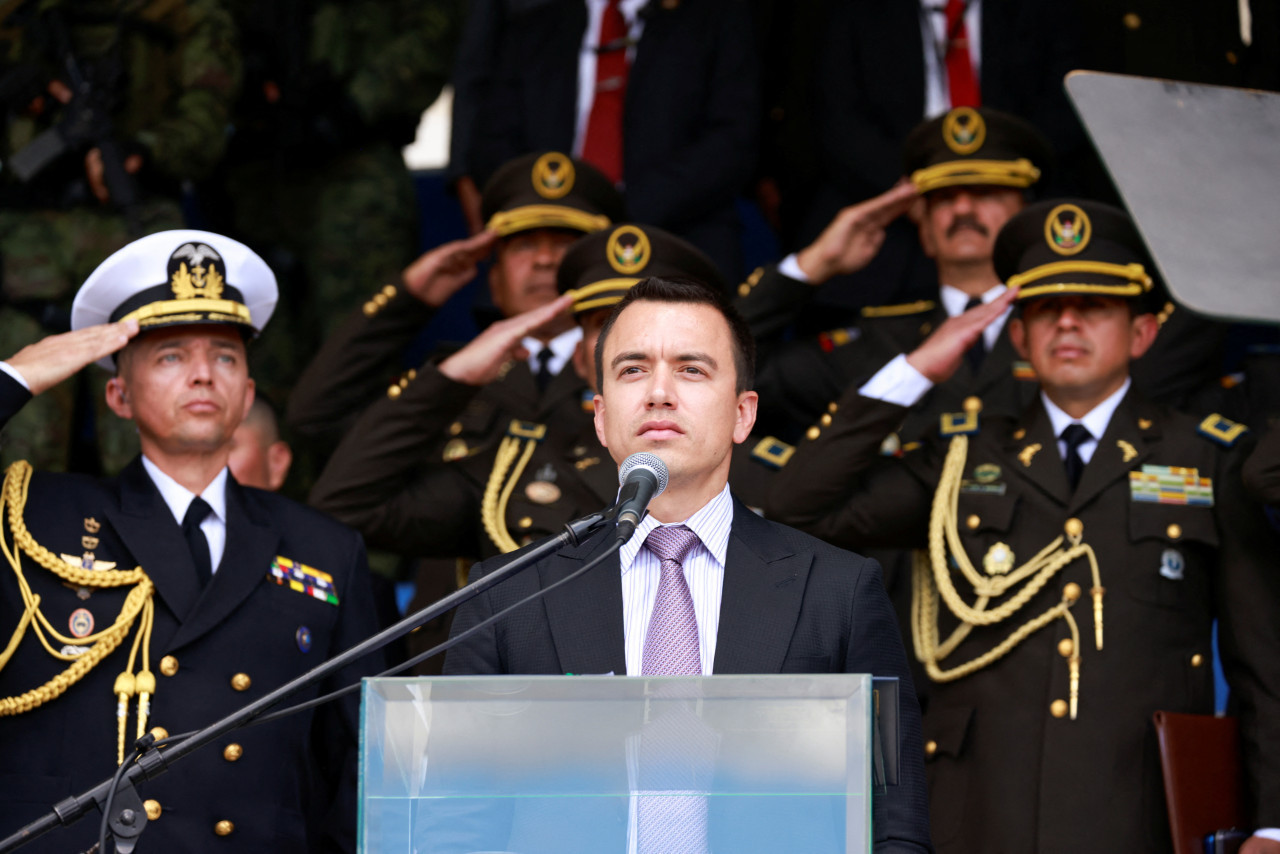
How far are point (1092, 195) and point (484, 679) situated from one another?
3818 mm

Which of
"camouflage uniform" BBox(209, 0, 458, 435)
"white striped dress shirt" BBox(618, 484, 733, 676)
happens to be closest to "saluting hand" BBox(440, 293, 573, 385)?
"camouflage uniform" BBox(209, 0, 458, 435)

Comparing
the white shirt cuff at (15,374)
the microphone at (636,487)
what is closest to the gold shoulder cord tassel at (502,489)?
the white shirt cuff at (15,374)

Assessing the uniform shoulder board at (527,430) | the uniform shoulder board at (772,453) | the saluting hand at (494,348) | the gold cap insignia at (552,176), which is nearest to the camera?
the saluting hand at (494,348)

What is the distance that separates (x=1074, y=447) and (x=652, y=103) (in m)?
2.16

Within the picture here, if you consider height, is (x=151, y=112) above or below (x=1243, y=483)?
above

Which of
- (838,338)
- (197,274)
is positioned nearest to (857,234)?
(838,338)

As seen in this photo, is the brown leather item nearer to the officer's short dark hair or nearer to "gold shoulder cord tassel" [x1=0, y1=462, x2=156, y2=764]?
the officer's short dark hair

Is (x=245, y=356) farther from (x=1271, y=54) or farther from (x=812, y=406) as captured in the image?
(x=1271, y=54)

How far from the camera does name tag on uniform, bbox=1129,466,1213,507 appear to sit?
361cm

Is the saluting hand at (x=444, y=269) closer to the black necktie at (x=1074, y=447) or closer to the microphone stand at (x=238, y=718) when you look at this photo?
the black necktie at (x=1074, y=447)

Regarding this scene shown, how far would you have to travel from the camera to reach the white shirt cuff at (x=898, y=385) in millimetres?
3848

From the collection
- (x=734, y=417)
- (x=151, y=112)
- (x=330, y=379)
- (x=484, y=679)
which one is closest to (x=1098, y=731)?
(x=734, y=417)

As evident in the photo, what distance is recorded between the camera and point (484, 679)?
1847 mm

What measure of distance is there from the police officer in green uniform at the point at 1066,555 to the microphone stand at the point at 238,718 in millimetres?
1805
